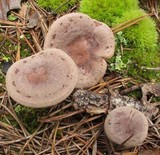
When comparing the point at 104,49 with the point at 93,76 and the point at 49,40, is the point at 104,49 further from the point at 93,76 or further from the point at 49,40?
the point at 49,40

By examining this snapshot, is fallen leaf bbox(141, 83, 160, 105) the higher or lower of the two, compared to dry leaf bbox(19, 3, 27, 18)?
lower

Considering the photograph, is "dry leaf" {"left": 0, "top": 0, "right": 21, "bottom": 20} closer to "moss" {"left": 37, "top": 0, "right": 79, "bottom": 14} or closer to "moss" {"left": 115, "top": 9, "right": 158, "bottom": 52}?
"moss" {"left": 37, "top": 0, "right": 79, "bottom": 14}

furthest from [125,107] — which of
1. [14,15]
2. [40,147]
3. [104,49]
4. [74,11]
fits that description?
[14,15]

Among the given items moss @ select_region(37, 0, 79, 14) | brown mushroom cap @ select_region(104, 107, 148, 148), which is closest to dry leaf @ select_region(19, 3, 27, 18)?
moss @ select_region(37, 0, 79, 14)

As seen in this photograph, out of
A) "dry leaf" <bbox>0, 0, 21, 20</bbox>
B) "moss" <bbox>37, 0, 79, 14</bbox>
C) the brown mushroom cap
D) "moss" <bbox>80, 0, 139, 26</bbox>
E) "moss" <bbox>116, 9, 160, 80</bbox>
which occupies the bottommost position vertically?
the brown mushroom cap

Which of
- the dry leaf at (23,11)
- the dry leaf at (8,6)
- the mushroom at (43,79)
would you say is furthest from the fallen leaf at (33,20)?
the mushroom at (43,79)
